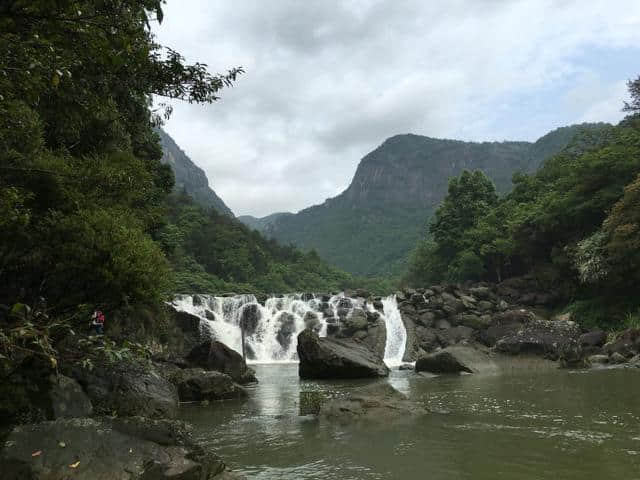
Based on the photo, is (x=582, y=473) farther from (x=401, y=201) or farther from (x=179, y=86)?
(x=401, y=201)

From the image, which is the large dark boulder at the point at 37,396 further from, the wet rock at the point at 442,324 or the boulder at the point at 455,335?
the wet rock at the point at 442,324

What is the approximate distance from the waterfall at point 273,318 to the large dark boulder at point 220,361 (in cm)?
1259

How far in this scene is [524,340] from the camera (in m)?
21.9

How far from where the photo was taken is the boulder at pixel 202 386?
12.7m

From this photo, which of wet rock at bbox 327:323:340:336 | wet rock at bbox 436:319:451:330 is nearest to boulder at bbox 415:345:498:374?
wet rock at bbox 436:319:451:330

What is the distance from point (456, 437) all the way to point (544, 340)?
16.1m

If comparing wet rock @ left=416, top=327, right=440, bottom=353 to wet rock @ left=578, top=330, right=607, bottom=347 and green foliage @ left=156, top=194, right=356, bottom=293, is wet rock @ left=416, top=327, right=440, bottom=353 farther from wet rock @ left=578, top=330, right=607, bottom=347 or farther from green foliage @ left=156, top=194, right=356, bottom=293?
green foliage @ left=156, top=194, right=356, bottom=293

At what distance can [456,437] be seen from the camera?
7.55 meters

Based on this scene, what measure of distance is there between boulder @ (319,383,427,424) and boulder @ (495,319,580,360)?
13.0 metres

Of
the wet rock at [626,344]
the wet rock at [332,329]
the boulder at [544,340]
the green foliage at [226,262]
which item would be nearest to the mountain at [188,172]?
the green foliage at [226,262]


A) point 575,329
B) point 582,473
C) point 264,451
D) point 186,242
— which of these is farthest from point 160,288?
point 186,242

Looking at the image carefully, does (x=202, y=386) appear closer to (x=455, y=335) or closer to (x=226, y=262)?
(x=455, y=335)

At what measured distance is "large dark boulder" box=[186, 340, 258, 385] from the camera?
16766mm

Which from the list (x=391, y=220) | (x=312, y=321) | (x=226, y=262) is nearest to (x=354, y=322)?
(x=312, y=321)
